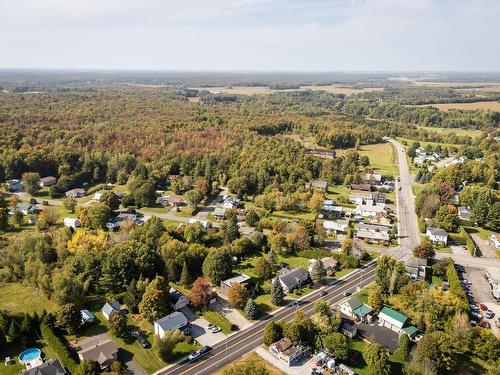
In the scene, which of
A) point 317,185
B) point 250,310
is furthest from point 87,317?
point 317,185

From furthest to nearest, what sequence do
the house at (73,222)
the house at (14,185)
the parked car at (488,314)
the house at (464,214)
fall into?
the house at (14,185), the house at (464,214), the house at (73,222), the parked car at (488,314)

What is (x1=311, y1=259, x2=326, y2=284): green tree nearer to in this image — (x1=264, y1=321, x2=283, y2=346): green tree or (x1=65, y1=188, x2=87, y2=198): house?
(x1=264, y1=321, x2=283, y2=346): green tree

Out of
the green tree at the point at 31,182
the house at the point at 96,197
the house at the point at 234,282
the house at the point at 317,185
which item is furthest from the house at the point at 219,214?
the green tree at the point at 31,182

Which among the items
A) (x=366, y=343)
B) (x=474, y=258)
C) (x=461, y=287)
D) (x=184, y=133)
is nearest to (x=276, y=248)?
(x=366, y=343)

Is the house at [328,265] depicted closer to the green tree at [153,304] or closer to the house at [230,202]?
the green tree at [153,304]

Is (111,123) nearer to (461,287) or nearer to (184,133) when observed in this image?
(184,133)

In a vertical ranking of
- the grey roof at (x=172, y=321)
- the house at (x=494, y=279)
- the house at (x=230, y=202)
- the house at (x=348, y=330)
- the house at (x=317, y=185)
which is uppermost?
the house at (x=317, y=185)

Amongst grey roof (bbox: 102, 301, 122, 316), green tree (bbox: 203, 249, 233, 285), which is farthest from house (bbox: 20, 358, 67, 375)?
green tree (bbox: 203, 249, 233, 285)
